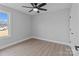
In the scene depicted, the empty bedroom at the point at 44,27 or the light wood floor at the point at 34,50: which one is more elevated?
A: the empty bedroom at the point at 44,27

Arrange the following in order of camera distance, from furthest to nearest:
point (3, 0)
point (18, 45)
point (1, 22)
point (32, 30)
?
point (32, 30)
point (18, 45)
point (1, 22)
point (3, 0)

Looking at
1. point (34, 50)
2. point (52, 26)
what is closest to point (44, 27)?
point (52, 26)

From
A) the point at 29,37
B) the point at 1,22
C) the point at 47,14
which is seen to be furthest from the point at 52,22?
the point at 1,22

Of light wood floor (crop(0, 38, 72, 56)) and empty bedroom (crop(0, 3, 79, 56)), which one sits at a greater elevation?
empty bedroom (crop(0, 3, 79, 56))

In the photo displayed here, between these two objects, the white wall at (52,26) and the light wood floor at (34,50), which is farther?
the white wall at (52,26)

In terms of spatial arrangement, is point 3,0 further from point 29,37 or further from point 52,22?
point 52,22

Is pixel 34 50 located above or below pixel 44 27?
below

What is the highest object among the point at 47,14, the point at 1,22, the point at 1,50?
the point at 47,14

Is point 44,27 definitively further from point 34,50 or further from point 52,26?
point 34,50
